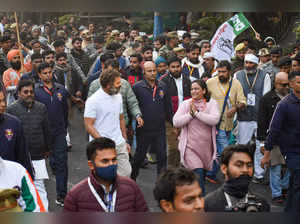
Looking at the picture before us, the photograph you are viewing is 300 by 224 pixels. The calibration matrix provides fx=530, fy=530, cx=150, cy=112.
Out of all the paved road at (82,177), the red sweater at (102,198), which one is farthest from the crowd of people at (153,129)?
the paved road at (82,177)

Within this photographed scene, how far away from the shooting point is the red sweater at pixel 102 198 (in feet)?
8.26

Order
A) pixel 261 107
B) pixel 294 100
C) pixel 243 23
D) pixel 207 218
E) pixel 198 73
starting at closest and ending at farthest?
1. pixel 207 218
2. pixel 294 100
3. pixel 261 107
4. pixel 198 73
5. pixel 243 23

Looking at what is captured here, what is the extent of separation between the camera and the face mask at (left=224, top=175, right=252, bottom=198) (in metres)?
2.58

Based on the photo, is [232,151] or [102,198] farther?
[232,151]

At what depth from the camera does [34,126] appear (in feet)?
15.6

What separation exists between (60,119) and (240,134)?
7.88ft

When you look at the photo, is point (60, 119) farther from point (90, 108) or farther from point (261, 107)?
point (261, 107)

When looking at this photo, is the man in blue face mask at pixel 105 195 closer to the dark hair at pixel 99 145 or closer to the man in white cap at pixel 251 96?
the dark hair at pixel 99 145

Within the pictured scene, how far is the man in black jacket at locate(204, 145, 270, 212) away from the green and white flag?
517cm

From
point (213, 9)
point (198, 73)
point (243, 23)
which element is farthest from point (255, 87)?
point (213, 9)

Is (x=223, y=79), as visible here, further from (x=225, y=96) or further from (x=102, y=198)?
(x=102, y=198)

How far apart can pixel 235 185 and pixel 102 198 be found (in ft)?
2.18

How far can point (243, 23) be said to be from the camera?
8508mm

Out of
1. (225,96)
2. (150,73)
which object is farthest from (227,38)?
(150,73)
